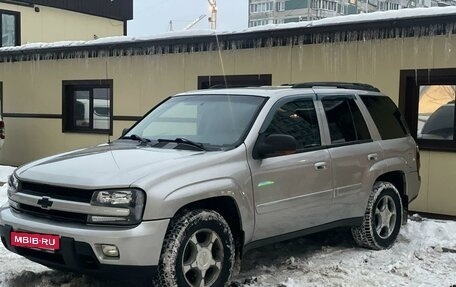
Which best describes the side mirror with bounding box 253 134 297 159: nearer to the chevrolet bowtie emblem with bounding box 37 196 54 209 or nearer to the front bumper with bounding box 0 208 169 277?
the front bumper with bounding box 0 208 169 277

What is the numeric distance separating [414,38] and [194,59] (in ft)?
13.3

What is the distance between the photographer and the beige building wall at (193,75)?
8172mm

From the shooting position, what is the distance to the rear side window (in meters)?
6.50

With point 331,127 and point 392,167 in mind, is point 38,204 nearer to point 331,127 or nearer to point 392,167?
point 331,127

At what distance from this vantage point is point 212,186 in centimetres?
447

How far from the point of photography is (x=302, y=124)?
18.3ft

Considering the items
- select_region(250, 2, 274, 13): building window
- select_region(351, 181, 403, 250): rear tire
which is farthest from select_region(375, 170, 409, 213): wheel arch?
select_region(250, 2, 274, 13): building window

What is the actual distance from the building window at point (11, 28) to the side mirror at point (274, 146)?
15555 millimetres

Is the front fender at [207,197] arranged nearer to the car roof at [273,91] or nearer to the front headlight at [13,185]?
the car roof at [273,91]

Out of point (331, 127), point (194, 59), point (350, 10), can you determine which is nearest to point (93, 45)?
point (194, 59)

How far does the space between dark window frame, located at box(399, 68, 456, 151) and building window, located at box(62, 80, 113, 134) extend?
6168 mm

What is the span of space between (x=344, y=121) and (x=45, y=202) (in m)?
3.25

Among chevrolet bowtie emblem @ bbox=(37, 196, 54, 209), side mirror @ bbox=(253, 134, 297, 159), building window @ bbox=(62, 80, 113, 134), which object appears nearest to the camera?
chevrolet bowtie emblem @ bbox=(37, 196, 54, 209)

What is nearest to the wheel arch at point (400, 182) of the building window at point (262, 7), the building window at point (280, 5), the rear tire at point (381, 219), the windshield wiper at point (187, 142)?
the rear tire at point (381, 219)
